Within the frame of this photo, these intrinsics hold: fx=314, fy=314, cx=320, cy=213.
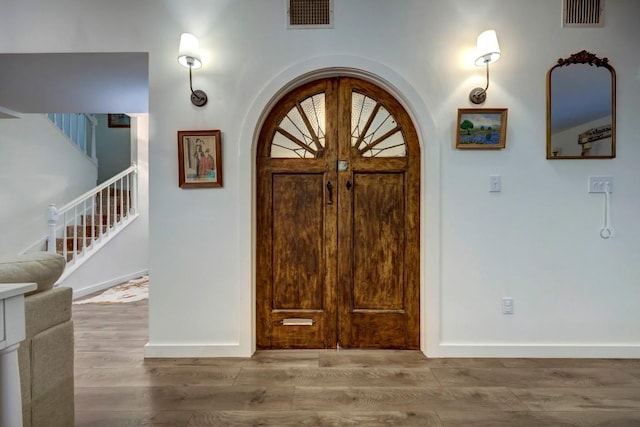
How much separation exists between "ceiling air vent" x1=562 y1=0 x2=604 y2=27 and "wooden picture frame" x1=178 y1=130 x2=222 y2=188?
2.61 meters

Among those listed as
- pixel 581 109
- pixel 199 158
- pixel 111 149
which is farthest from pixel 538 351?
pixel 111 149

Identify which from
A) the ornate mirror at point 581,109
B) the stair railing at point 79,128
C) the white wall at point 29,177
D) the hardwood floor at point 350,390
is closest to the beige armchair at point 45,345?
the hardwood floor at point 350,390

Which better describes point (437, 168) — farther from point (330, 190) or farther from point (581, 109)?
point (581, 109)

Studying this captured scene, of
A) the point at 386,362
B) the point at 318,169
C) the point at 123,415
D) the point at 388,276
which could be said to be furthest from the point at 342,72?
the point at 123,415

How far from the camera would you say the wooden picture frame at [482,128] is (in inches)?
87.2

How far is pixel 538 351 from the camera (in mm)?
2211

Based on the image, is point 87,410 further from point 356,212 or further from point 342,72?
point 342,72

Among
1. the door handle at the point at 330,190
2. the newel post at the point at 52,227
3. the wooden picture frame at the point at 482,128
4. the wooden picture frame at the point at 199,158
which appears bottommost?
the newel post at the point at 52,227

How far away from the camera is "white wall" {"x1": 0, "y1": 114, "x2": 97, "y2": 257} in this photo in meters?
3.89

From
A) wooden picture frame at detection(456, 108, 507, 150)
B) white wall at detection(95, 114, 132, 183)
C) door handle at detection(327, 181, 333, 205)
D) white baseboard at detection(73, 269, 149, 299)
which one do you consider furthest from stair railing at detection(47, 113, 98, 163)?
wooden picture frame at detection(456, 108, 507, 150)

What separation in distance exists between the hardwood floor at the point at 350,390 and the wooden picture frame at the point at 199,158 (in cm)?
128

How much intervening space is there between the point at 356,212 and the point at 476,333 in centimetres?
121

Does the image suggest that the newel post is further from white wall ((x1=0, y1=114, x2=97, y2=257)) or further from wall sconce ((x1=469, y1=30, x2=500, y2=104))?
wall sconce ((x1=469, y1=30, x2=500, y2=104))

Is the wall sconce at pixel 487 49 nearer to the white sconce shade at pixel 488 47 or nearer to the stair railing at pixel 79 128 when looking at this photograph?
the white sconce shade at pixel 488 47
